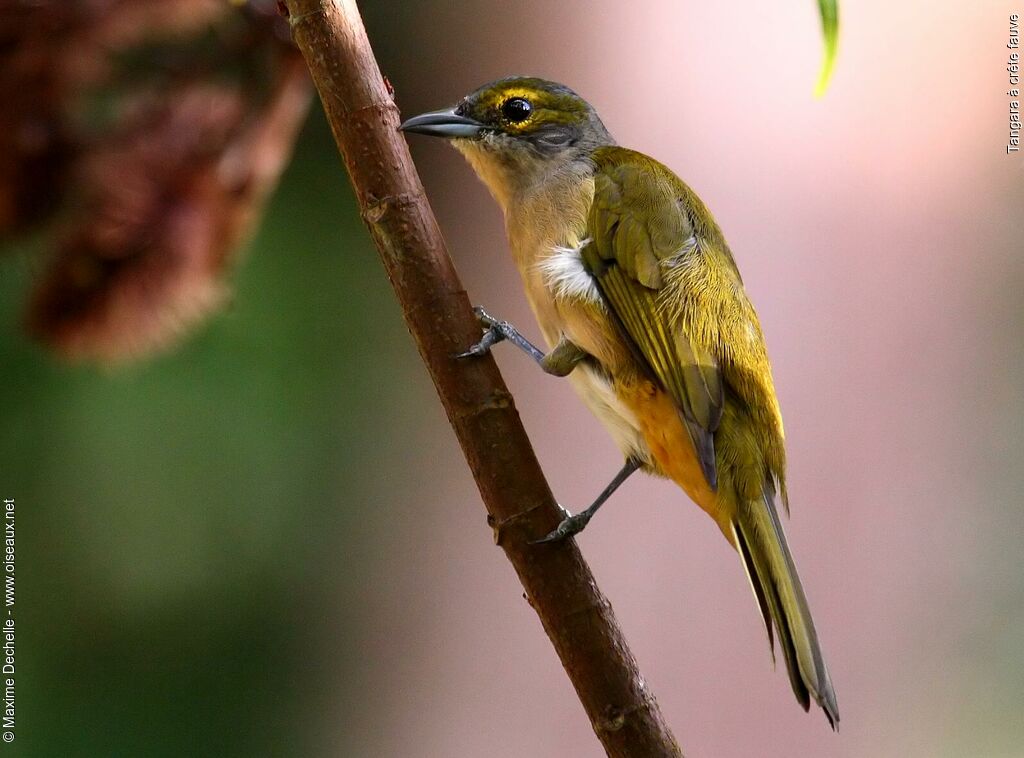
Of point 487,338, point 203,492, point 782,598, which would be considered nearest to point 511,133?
point 487,338

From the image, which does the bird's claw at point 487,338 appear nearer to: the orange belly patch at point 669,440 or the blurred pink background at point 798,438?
the orange belly patch at point 669,440

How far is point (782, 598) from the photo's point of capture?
82cm

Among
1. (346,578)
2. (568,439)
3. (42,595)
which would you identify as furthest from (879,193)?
(42,595)

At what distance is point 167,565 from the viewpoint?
1.49 meters

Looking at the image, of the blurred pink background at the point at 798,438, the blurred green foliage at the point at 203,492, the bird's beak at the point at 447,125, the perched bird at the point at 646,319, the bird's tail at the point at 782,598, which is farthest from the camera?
the blurred pink background at the point at 798,438

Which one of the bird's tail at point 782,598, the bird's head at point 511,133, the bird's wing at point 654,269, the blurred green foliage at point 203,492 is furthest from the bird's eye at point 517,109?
the blurred green foliage at point 203,492

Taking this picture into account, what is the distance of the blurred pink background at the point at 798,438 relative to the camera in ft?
5.27

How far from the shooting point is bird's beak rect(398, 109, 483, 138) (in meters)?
1.03

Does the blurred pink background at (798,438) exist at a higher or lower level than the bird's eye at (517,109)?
lower

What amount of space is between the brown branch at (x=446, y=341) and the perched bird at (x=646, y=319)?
0.04 meters

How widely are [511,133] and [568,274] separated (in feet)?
0.67

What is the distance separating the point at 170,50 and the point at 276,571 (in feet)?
2.55

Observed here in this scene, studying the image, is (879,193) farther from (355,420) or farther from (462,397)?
(462,397)

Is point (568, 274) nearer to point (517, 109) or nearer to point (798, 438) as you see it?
point (517, 109)
